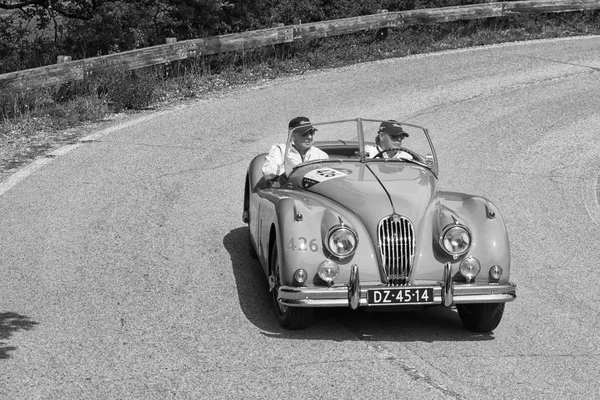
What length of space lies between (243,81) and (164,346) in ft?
36.2

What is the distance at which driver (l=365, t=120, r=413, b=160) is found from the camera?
29.7ft

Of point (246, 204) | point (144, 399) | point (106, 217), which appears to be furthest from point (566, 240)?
point (144, 399)

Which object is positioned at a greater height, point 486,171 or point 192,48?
point 192,48

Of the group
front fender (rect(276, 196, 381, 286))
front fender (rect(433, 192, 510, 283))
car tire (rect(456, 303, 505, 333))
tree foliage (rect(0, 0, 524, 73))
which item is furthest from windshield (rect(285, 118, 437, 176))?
tree foliage (rect(0, 0, 524, 73))

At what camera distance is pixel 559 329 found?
7699 mm

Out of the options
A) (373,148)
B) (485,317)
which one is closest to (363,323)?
(485,317)

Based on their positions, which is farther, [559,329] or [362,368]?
[559,329]

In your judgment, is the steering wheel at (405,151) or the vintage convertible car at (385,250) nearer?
the vintage convertible car at (385,250)

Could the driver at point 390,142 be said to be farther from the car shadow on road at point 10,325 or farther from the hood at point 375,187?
the car shadow on road at point 10,325

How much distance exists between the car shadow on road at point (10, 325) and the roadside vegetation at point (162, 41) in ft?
17.8

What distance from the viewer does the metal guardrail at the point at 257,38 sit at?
14820 mm

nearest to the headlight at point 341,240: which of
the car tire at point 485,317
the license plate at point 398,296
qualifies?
the license plate at point 398,296

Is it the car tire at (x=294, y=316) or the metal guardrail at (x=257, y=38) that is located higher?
the metal guardrail at (x=257, y=38)

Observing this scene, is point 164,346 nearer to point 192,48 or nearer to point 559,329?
point 559,329
